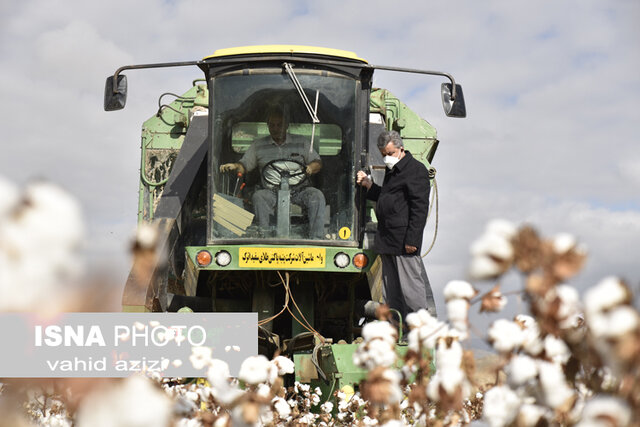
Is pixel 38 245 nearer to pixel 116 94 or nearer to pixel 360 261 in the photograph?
pixel 360 261

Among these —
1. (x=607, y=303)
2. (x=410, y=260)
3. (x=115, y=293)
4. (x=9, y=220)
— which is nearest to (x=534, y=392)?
(x=607, y=303)

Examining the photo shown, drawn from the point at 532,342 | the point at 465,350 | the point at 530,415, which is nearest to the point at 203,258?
the point at 465,350

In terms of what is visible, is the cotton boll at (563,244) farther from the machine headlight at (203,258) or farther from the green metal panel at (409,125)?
the green metal panel at (409,125)

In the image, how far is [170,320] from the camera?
3580mm

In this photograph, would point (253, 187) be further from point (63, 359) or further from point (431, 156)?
point (63, 359)

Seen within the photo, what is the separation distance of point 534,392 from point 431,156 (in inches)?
292

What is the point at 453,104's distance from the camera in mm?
6848

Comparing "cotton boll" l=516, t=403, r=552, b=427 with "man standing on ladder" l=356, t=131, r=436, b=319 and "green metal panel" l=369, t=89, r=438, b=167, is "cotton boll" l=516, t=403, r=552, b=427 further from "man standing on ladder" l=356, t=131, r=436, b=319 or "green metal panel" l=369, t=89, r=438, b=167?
"green metal panel" l=369, t=89, r=438, b=167

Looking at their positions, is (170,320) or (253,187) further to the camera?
(253,187)

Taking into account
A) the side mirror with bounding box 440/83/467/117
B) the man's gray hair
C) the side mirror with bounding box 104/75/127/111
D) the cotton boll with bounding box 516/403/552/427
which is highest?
the side mirror with bounding box 104/75/127/111

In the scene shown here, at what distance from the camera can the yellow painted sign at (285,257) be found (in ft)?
22.5

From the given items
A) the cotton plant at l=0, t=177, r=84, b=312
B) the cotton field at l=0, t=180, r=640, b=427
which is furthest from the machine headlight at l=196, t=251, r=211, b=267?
the cotton plant at l=0, t=177, r=84, b=312

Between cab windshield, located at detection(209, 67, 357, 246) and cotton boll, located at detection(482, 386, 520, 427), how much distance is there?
4947mm

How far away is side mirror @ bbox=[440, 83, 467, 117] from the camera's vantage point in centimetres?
684
